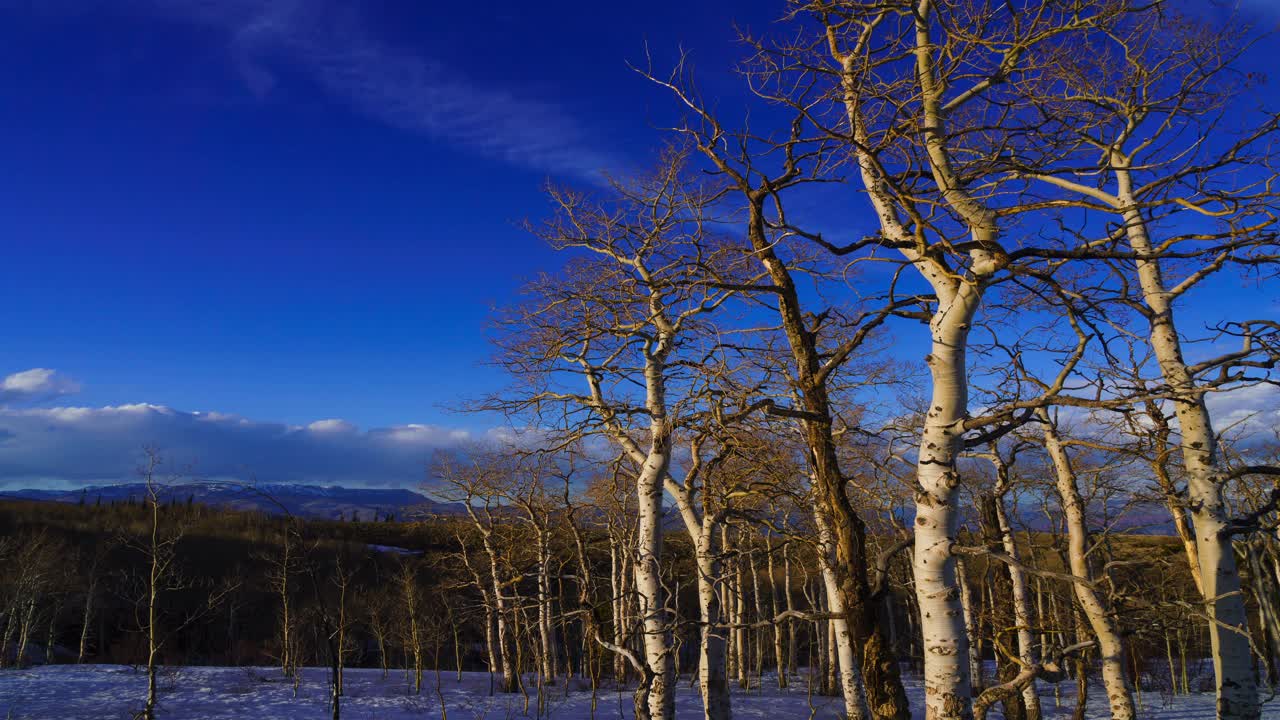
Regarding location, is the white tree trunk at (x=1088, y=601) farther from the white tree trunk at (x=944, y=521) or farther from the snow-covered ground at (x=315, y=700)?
the snow-covered ground at (x=315, y=700)

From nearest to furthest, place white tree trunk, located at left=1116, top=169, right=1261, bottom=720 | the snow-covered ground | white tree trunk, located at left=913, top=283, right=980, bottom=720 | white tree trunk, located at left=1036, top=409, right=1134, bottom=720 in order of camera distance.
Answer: white tree trunk, located at left=913, top=283, right=980, bottom=720 → white tree trunk, located at left=1116, top=169, right=1261, bottom=720 → white tree trunk, located at left=1036, top=409, right=1134, bottom=720 → the snow-covered ground

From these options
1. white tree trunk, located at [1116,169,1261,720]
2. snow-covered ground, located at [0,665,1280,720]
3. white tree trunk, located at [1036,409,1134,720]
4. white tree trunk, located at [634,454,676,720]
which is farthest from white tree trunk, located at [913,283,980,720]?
snow-covered ground, located at [0,665,1280,720]

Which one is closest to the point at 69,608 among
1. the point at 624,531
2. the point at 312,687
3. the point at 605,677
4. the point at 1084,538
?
the point at 312,687

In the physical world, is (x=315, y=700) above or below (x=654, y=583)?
below

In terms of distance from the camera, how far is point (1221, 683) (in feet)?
24.8

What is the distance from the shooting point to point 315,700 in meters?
25.9

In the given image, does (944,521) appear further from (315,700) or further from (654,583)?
(315,700)

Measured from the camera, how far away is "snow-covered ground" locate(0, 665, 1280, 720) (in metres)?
23.0

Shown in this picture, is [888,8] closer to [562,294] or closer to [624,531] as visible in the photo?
[562,294]

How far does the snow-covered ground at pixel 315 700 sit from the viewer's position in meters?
23.0

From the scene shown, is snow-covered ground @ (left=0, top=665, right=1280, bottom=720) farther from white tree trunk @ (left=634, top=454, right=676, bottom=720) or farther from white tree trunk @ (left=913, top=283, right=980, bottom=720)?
white tree trunk @ (left=913, top=283, right=980, bottom=720)

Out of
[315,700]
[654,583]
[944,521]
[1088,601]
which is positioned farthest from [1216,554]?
[315,700]

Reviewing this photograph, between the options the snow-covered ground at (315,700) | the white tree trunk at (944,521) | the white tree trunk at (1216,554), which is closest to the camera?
the white tree trunk at (944,521)

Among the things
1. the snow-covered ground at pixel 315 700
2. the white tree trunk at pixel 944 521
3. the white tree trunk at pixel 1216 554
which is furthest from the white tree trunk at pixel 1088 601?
the snow-covered ground at pixel 315 700
